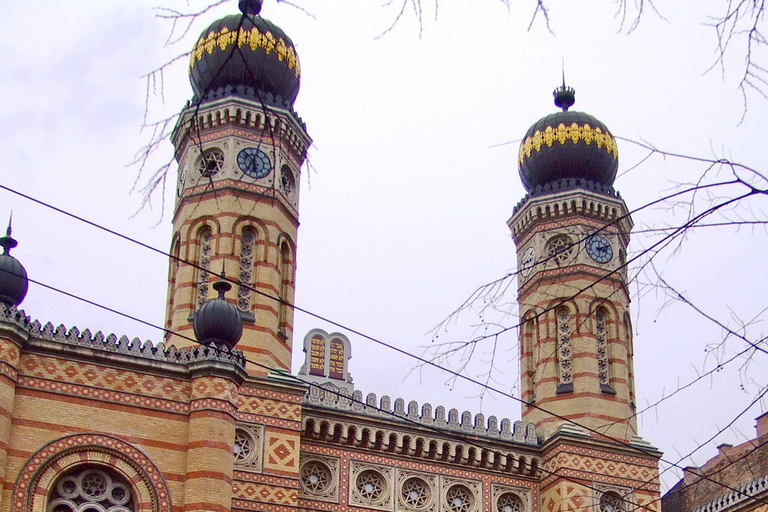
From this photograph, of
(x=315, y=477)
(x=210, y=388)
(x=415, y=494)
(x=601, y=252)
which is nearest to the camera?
(x=210, y=388)

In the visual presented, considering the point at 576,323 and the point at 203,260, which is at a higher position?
the point at 203,260

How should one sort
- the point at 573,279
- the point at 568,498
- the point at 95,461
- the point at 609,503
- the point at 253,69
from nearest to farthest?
the point at 95,461
the point at 568,498
the point at 609,503
the point at 253,69
the point at 573,279

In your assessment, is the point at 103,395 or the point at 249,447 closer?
the point at 103,395

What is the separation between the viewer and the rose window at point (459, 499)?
21.3m

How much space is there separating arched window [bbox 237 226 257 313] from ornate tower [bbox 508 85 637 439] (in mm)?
5414

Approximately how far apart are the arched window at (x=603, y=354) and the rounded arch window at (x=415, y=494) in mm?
4546

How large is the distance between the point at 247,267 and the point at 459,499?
6062mm

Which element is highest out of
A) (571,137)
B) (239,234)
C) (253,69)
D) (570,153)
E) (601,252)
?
(571,137)

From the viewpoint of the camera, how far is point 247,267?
21391mm

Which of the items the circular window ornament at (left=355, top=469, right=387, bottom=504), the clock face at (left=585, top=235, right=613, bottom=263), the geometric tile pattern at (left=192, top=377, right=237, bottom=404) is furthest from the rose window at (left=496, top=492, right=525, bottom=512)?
the geometric tile pattern at (left=192, top=377, right=237, bottom=404)

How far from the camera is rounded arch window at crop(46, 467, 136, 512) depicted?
15.8 metres

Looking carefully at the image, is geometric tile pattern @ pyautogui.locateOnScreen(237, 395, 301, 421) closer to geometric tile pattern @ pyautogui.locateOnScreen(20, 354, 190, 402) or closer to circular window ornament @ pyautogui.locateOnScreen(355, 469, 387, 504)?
circular window ornament @ pyautogui.locateOnScreen(355, 469, 387, 504)

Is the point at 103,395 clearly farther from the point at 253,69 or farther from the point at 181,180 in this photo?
the point at 253,69

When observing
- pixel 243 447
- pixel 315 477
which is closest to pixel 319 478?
pixel 315 477
